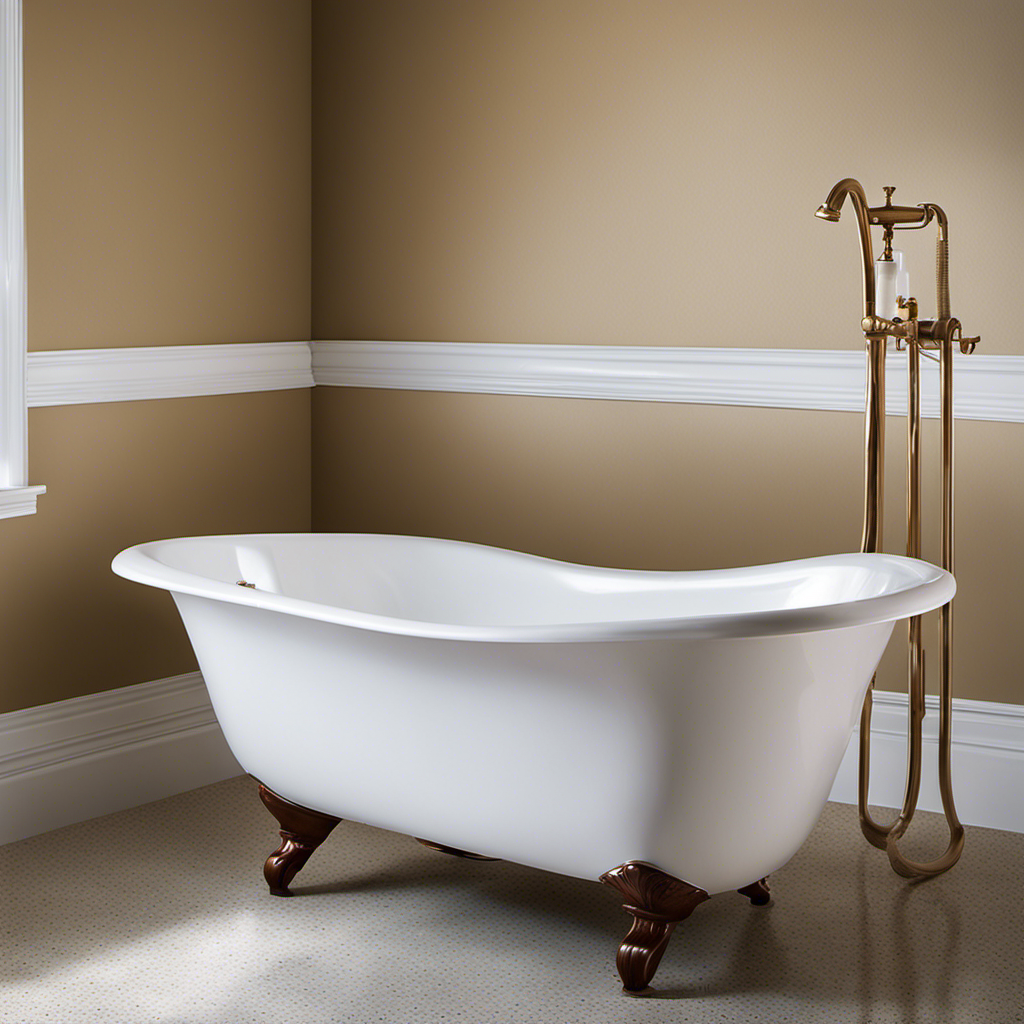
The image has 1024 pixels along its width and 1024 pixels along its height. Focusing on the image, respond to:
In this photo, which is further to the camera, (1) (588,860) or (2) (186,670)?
(2) (186,670)

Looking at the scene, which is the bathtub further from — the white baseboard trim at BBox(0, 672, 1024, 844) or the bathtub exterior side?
the white baseboard trim at BBox(0, 672, 1024, 844)

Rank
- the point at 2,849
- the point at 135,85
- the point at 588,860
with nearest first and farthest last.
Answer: the point at 588,860, the point at 2,849, the point at 135,85

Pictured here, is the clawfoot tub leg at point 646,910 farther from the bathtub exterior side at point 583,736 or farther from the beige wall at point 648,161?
the beige wall at point 648,161

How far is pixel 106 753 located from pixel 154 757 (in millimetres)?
133

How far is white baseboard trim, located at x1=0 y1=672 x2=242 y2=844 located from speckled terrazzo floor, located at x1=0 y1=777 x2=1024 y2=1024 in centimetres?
8

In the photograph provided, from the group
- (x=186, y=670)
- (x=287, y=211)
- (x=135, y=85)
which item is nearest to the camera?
(x=135, y=85)

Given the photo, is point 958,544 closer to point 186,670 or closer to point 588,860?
point 588,860

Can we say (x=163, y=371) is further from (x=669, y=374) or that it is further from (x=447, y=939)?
(x=447, y=939)

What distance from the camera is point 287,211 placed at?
139 inches

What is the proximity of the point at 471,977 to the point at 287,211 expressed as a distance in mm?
2115

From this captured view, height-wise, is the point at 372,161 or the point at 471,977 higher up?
the point at 372,161

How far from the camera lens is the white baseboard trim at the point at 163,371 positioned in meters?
2.85

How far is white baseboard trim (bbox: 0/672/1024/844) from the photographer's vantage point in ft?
9.32

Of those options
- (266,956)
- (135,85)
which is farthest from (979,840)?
(135,85)
